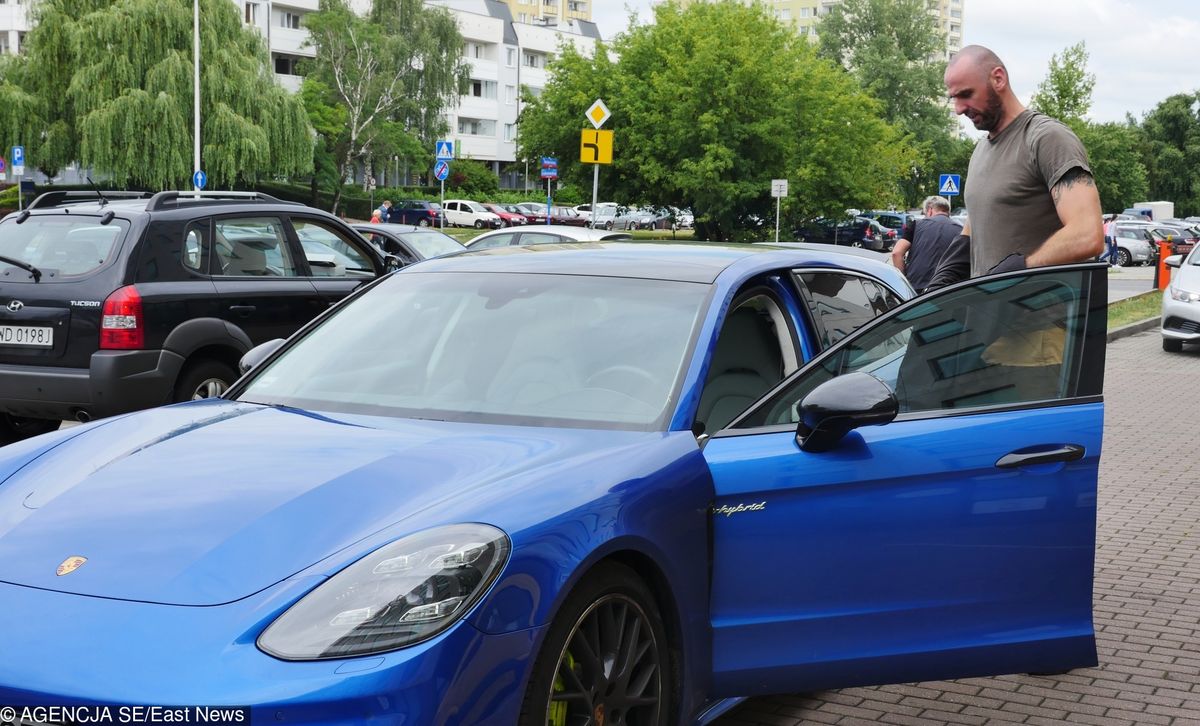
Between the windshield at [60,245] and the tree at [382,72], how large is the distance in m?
63.6

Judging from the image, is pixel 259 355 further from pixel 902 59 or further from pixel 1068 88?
pixel 902 59

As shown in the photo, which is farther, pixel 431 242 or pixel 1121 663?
pixel 431 242

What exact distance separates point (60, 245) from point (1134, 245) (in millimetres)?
50437

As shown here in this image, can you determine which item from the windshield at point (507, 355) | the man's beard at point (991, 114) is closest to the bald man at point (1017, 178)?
the man's beard at point (991, 114)

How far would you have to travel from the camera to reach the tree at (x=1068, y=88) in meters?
55.1

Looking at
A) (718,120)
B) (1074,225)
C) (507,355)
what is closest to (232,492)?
(507,355)

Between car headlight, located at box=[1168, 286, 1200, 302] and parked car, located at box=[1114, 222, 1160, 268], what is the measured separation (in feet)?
122

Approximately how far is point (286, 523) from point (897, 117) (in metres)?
92.0

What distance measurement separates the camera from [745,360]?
14.0 ft

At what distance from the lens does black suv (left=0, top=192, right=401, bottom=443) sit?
29.1 ft

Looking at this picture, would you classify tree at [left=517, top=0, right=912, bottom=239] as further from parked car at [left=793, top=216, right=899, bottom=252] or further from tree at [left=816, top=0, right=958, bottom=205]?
tree at [left=816, top=0, right=958, bottom=205]

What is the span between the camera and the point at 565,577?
118 inches

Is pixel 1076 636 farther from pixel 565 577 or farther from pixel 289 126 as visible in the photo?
pixel 289 126

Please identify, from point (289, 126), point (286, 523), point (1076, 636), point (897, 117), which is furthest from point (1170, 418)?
point (897, 117)
